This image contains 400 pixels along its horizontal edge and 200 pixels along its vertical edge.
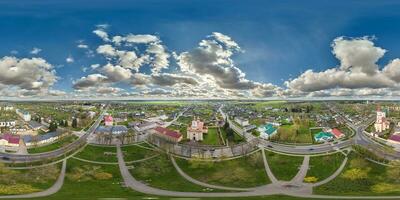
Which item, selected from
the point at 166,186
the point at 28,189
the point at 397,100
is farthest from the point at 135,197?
the point at 397,100

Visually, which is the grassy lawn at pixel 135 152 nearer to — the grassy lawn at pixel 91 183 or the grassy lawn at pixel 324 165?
the grassy lawn at pixel 91 183

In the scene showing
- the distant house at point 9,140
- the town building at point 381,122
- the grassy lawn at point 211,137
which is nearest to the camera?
the distant house at point 9,140

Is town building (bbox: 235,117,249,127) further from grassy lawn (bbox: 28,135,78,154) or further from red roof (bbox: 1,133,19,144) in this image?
red roof (bbox: 1,133,19,144)

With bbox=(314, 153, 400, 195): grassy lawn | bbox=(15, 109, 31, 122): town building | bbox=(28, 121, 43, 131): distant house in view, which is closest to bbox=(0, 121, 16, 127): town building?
bbox=(15, 109, 31, 122): town building

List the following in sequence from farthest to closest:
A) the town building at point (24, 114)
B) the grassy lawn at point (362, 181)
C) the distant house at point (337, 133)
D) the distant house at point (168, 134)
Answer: the town building at point (24, 114) → the distant house at point (337, 133) → the distant house at point (168, 134) → the grassy lawn at point (362, 181)

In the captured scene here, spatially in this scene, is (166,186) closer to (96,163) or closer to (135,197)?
(135,197)

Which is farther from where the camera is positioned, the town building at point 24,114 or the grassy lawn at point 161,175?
the town building at point 24,114

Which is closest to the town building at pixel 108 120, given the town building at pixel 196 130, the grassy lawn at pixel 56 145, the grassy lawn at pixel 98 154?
the grassy lawn at pixel 56 145
